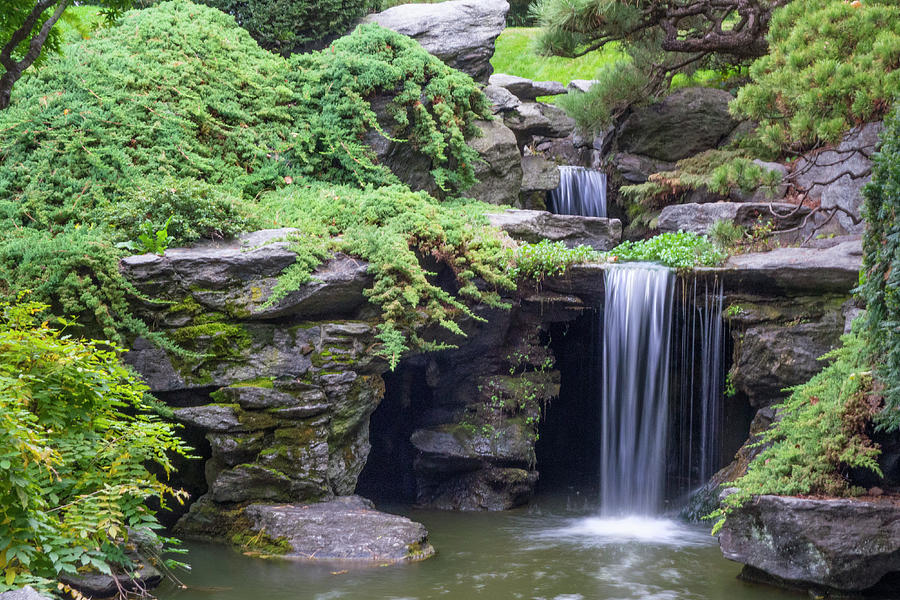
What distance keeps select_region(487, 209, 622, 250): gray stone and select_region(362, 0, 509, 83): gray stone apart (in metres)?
3.92

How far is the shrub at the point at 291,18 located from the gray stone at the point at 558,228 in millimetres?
5386

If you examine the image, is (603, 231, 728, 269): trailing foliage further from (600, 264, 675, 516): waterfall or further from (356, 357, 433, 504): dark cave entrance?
(356, 357, 433, 504): dark cave entrance

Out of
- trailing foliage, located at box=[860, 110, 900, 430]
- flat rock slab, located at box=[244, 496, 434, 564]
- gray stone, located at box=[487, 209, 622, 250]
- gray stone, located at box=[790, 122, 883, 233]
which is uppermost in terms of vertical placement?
gray stone, located at box=[790, 122, 883, 233]

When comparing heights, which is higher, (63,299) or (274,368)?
(63,299)

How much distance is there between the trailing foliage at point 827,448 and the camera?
23.4 ft

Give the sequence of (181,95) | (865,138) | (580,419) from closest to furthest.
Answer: (181,95), (580,419), (865,138)

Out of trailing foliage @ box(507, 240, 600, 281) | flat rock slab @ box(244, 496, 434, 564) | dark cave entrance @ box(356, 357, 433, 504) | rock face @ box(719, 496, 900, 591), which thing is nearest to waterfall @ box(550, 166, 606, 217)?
trailing foliage @ box(507, 240, 600, 281)

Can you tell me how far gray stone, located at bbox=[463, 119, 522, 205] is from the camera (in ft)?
46.6

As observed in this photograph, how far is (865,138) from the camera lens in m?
13.4

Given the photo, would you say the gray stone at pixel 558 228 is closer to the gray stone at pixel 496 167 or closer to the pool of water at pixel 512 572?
the gray stone at pixel 496 167

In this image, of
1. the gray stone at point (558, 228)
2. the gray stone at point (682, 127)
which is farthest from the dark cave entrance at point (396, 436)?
the gray stone at point (682, 127)

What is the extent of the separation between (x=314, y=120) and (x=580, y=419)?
6.14 m

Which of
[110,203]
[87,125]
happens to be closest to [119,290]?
[110,203]

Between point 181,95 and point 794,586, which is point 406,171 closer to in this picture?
point 181,95
